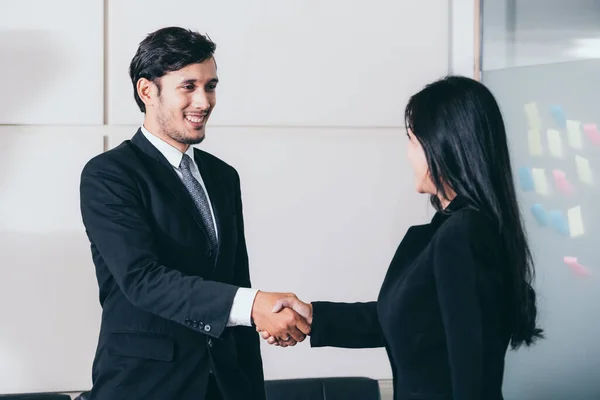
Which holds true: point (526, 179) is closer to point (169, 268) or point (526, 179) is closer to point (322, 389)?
point (322, 389)

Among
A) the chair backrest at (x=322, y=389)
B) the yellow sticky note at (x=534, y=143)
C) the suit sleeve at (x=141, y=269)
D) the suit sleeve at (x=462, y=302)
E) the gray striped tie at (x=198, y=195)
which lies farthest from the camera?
the yellow sticky note at (x=534, y=143)

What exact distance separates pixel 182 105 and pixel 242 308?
577 mm

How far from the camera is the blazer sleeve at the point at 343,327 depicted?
87.3 inches

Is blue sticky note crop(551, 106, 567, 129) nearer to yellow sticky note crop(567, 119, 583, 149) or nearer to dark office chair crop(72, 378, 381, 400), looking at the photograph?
yellow sticky note crop(567, 119, 583, 149)

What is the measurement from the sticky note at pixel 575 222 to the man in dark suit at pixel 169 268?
147cm

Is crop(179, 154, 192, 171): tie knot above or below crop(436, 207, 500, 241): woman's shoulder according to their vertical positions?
above

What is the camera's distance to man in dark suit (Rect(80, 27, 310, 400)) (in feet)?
6.59

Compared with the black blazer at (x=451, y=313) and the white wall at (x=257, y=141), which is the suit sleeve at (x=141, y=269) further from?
the white wall at (x=257, y=141)

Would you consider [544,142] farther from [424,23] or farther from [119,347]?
[119,347]

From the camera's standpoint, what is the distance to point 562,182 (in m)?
3.23

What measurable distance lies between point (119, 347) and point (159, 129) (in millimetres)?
584

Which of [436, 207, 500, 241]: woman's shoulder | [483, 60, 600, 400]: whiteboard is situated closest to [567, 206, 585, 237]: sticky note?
[483, 60, 600, 400]: whiteboard

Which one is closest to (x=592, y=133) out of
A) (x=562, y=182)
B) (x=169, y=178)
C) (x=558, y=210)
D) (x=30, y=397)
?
(x=562, y=182)

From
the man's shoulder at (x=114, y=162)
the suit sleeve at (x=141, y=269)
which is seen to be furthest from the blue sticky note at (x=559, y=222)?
the man's shoulder at (x=114, y=162)
